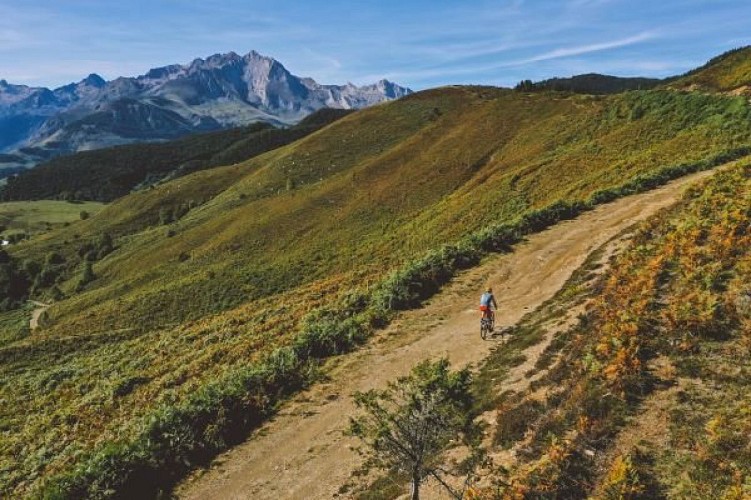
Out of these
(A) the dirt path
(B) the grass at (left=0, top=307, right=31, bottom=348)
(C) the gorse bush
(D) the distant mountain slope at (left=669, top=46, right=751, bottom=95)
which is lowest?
(B) the grass at (left=0, top=307, right=31, bottom=348)

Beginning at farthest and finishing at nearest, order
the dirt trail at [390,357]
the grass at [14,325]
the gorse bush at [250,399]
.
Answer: the grass at [14,325], the gorse bush at [250,399], the dirt trail at [390,357]

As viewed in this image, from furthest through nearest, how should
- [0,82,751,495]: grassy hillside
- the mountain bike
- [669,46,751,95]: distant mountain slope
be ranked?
[669,46,751,95]: distant mountain slope, [0,82,751,495]: grassy hillside, the mountain bike

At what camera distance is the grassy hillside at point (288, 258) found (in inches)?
969

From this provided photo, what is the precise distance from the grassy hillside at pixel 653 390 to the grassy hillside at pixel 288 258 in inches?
459

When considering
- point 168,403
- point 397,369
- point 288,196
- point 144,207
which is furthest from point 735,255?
point 144,207

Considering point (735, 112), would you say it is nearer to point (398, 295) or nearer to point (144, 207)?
point (398, 295)

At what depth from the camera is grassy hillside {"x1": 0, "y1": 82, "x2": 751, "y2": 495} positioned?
80.7 ft

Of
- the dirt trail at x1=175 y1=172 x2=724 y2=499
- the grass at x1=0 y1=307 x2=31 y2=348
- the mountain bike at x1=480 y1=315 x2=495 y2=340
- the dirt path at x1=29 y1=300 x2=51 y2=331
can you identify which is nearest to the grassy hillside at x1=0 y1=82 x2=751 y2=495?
the dirt trail at x1=175 y1=172 x2=724 y2=499

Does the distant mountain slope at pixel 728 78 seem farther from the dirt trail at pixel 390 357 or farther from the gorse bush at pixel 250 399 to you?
the gorse bush at pixel 250 399

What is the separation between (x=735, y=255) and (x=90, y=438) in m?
29.7

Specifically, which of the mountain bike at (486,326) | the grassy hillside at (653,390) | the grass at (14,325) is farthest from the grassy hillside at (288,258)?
the grassy hillside at (653,390)

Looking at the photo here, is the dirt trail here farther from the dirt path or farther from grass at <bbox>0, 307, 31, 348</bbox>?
the dirt path

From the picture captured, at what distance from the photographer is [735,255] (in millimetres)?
18000

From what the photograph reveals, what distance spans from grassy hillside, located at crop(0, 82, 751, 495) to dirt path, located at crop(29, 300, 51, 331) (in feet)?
9.43
